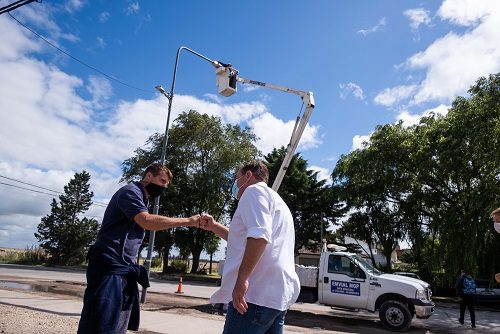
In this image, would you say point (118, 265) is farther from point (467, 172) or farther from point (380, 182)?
point (380, 182)

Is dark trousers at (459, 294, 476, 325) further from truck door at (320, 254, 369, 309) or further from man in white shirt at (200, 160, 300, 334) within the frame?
man in white shirt at (200, 160, 300, 334)

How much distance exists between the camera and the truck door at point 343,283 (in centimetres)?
1227

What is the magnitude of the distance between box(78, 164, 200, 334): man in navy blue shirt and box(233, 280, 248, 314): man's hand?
0.96m

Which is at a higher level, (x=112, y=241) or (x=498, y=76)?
(x=498, y=76)

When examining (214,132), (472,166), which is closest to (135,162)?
(214,132)

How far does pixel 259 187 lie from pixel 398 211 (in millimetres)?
28779

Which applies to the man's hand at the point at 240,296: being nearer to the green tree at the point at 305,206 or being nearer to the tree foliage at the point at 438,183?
the tree foliage at the point at 438,183

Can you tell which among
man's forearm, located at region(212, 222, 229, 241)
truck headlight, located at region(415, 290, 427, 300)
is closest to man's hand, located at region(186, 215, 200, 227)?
man's forearm, located at region(212, 222, 229, 241)

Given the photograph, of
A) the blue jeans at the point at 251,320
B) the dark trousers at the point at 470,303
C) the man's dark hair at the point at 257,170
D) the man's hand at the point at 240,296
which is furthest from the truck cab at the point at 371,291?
the man's hand at the point at 240,296

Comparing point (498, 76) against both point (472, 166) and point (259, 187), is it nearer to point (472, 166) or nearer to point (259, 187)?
point (472, 166)

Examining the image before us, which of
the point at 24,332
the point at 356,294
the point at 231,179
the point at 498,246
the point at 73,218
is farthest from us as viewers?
the point at 73,218

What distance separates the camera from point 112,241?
3223 millimetres

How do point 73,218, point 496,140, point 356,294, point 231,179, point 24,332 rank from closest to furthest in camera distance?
point 24,332 → point 356,294 → point 496,140 → point 231,179 → point 73,218

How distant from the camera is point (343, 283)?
41.1 ft
